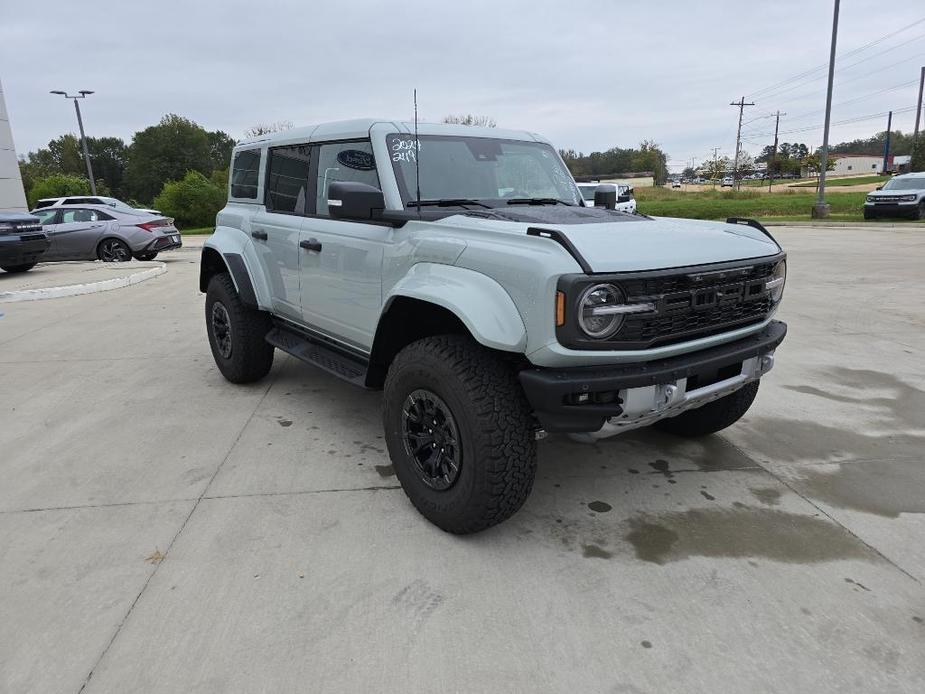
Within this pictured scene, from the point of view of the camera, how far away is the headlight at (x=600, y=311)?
7.48 feet

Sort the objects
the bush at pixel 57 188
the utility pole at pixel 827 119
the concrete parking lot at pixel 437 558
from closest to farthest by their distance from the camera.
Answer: the concrete parking lot at pixel 437 558 < the utility pole at pixel 827 119 < the bush at pixel 57 188

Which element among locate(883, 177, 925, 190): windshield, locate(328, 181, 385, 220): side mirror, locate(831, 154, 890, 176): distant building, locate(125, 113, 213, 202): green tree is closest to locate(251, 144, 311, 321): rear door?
locate(328, 181, 385, 220): side mirror

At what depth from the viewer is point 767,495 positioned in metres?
3.12

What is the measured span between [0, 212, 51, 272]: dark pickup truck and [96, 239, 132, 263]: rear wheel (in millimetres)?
2252

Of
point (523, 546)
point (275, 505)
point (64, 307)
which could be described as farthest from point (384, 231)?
point (64, 307)

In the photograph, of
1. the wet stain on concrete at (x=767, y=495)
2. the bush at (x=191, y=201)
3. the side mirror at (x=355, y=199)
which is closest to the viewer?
the side mirror at (x=355, y=199)

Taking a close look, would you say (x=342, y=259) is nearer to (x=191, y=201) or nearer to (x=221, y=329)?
(x=221, y=329)

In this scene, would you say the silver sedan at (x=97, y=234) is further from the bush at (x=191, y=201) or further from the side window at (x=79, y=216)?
the bush at (x=191, y=201)

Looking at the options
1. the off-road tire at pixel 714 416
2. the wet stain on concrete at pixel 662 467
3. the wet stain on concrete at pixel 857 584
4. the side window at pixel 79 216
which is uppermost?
the side window at pixel 79 216

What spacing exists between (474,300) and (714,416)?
1.91 metres

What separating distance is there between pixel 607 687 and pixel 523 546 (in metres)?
0.82

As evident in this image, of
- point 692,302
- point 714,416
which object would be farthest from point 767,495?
point 692,302

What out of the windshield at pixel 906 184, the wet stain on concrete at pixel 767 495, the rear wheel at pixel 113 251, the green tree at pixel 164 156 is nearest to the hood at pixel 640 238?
the wet stain on concrete at pixel 767 495

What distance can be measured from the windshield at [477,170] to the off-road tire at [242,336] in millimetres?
1939
